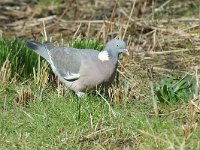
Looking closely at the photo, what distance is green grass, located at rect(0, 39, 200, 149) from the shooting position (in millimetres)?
4387

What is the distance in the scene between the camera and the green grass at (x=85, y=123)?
4.39 m

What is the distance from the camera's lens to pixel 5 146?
445 cm

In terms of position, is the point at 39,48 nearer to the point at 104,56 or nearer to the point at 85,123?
the point at 104,56

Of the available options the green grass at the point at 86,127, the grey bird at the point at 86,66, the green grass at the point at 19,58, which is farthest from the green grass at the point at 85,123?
the green grass at the point at 19,58

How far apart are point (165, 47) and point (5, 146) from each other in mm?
3042

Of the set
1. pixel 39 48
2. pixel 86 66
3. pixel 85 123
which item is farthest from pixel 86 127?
pixel 39 48

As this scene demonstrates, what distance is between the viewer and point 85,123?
184 inches

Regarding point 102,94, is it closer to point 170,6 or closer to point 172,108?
point 172,108

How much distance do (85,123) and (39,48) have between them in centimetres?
134

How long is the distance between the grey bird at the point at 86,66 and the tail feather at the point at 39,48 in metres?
0.15

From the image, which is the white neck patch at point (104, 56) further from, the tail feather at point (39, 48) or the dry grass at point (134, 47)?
the tail feather at point (39, 48)

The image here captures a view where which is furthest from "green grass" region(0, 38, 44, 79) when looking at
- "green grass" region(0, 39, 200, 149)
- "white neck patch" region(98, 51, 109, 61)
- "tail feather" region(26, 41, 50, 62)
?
"white neck patch" region(98, 51, 109, 61)

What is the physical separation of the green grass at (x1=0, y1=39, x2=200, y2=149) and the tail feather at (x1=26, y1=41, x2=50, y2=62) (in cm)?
38

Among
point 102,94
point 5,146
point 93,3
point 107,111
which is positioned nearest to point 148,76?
point 102,94
